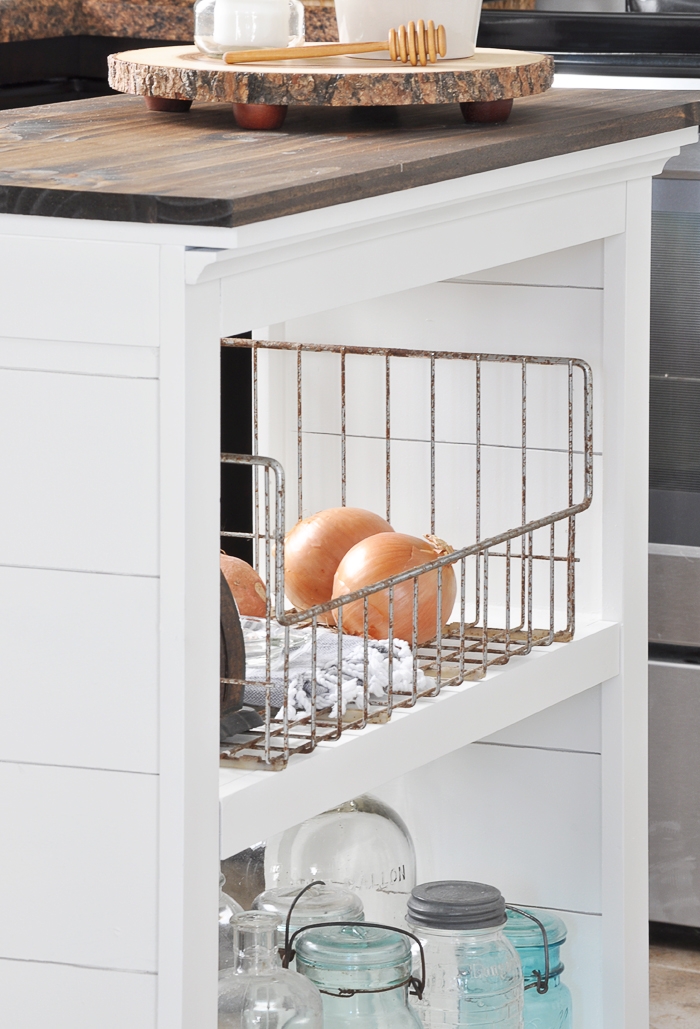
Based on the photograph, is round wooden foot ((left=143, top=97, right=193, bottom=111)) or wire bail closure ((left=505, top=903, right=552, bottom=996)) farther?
wire bail closure ((left=505, top=903, right=552, bottom=996))

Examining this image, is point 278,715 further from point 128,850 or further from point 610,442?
point 610,442

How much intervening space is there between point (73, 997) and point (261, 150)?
604 mm

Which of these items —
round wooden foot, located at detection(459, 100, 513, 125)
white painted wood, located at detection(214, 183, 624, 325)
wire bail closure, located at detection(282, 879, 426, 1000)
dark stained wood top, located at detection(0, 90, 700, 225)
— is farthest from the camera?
wire bail closure, located at detection(282, 879, 426, 1000)

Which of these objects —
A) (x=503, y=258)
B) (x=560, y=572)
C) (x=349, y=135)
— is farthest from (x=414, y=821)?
(x=349, y=135)

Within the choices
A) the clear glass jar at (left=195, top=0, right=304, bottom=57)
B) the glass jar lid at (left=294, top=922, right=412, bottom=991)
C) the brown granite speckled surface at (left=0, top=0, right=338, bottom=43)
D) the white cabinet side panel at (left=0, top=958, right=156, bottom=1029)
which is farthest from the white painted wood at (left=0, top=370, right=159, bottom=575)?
the brown granite speckled surface at (left=0, top=0, right=338, bottom=43)

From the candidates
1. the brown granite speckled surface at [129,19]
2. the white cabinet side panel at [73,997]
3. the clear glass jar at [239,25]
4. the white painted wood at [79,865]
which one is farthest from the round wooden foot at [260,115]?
the brown granite speckled surface at [129,19]

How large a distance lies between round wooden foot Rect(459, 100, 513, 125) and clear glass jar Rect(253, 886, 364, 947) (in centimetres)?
73

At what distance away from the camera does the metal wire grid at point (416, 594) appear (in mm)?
1222

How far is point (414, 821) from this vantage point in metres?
1.76

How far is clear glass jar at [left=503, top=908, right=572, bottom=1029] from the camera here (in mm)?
1668

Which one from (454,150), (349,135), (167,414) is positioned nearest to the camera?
(167,414)

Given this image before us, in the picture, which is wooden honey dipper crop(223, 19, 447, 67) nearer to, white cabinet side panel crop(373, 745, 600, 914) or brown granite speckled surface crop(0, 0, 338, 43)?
white cabinet side panel crop(373, 745, 600, 914)

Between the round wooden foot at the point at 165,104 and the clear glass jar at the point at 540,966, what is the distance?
851 millimetres

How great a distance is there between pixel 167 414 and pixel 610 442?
0.66 m
